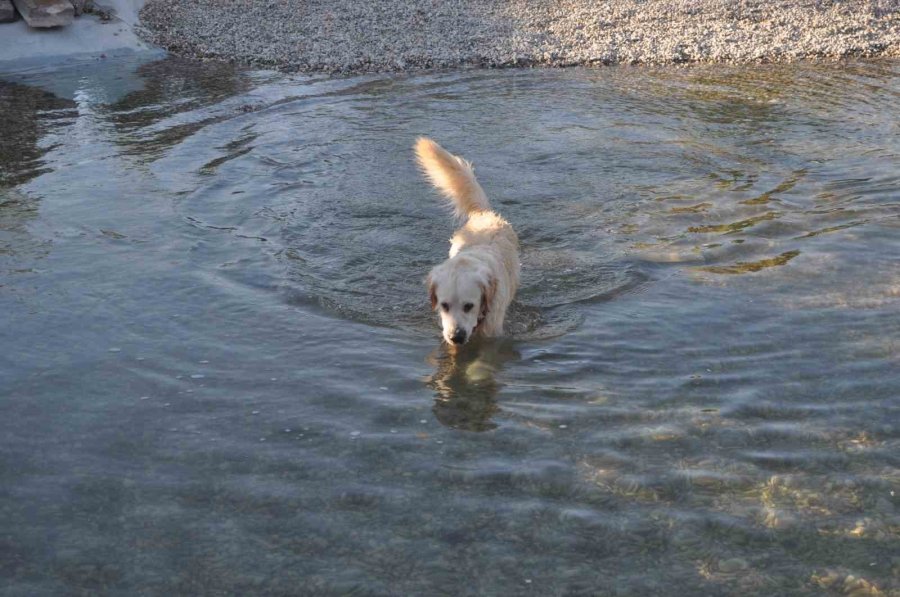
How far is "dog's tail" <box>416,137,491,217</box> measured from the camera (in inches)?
294

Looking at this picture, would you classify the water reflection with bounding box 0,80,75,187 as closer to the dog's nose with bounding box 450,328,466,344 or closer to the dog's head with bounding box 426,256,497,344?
the dog's head with bounding box 426,256,497,344

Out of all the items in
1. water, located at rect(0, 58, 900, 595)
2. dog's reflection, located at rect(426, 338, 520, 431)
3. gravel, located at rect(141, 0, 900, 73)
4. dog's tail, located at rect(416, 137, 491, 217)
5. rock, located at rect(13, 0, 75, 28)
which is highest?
rock, located at rect(13, 0, 75, 28)

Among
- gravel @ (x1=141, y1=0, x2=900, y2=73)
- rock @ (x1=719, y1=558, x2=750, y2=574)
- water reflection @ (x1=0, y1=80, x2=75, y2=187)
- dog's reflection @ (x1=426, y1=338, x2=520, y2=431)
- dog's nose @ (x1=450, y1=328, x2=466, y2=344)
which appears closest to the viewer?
rock @ (x1=719, y1=558, x2=750, y2=574)

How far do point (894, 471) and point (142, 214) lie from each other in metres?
6.53

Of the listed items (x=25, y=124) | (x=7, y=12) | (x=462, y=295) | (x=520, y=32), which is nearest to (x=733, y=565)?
(x=462, y=295)

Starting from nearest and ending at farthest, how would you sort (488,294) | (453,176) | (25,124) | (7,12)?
(488,294) < (453,176) < (25,124) < (7,12)

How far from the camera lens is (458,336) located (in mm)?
6062

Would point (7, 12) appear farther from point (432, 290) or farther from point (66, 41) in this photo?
point (432, 290)

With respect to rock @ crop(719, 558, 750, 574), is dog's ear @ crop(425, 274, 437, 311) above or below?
above

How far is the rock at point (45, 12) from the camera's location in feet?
49.6

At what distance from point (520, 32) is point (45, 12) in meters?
7.41

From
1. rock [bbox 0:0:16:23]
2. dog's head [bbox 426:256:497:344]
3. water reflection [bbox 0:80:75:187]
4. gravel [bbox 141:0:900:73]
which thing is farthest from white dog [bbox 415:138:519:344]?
rock [bbox 0:0:16:23]

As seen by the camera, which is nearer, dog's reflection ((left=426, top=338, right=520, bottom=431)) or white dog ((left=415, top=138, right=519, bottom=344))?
dog's reflection ((left=426, top=338, right=520, bottom=431))

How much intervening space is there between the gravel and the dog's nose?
870 centimetres
